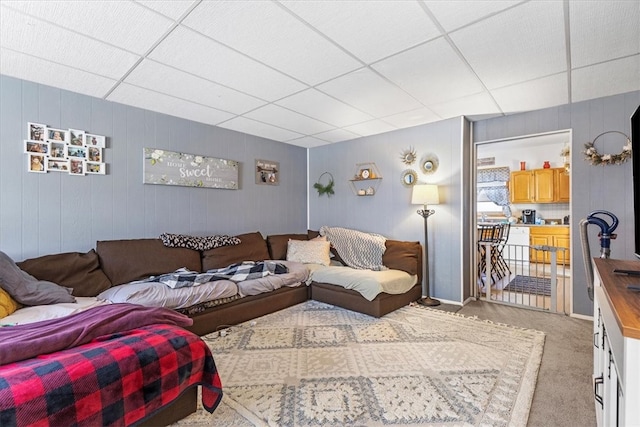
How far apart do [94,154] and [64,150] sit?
9.3 inches

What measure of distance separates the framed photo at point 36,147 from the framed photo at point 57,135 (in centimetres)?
7

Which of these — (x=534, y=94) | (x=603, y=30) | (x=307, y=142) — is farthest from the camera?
(x=307, y=142)

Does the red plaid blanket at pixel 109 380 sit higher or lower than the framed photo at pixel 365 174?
lower

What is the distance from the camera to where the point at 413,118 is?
12.5ft

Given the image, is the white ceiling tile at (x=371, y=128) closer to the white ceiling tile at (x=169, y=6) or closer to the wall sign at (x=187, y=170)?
the wall sign at (x=187, y=170)

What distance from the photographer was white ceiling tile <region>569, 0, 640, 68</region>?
1.73m

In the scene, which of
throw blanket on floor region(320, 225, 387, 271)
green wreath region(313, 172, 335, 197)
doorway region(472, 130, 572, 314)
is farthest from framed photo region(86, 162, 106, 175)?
doorway region(472, 130, 572, 314)

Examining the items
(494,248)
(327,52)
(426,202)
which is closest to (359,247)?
(426,202)

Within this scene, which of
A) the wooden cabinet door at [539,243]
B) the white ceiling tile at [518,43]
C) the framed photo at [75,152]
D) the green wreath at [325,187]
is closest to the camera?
the white ceiling tile at [518,43]

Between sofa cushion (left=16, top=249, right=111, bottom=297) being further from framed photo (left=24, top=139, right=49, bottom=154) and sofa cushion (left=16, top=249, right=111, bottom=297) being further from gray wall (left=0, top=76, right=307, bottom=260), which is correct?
framed photo (left=24, top=139, right=49, bottom=154)

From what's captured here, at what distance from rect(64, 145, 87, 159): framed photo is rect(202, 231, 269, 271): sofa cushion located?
61.3 inches

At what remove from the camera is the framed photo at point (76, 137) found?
9.51 ft

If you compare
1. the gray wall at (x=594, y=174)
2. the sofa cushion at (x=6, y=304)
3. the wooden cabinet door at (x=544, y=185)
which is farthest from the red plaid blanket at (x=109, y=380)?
the wooden cabinet door at (x=544, y=185)

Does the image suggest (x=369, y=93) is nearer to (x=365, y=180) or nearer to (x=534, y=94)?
(x=534, y=94)
